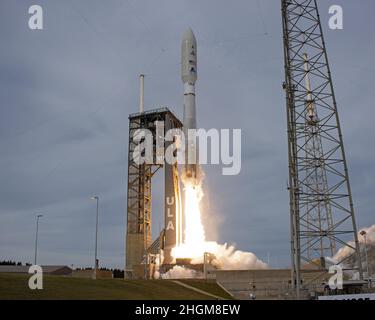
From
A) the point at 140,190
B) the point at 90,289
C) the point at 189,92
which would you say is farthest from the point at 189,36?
the point at 90,289

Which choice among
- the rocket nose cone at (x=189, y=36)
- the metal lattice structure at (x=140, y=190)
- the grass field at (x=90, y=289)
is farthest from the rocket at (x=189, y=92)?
the grass field at (x=90, y=289)

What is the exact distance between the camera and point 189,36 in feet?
274

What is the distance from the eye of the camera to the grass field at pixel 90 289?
4197 cm

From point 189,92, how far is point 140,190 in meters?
25.4

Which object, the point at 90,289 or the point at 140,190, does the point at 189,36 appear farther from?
the point at 90,289

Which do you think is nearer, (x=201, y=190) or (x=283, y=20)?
(x=283, y=20)

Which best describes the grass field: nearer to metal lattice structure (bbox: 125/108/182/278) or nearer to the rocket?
the rocket

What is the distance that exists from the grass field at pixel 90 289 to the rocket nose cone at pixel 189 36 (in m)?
41.2

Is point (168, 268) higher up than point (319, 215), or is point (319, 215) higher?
point (319, 215)

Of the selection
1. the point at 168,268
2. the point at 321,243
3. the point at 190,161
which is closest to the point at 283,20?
the point at 190,161
